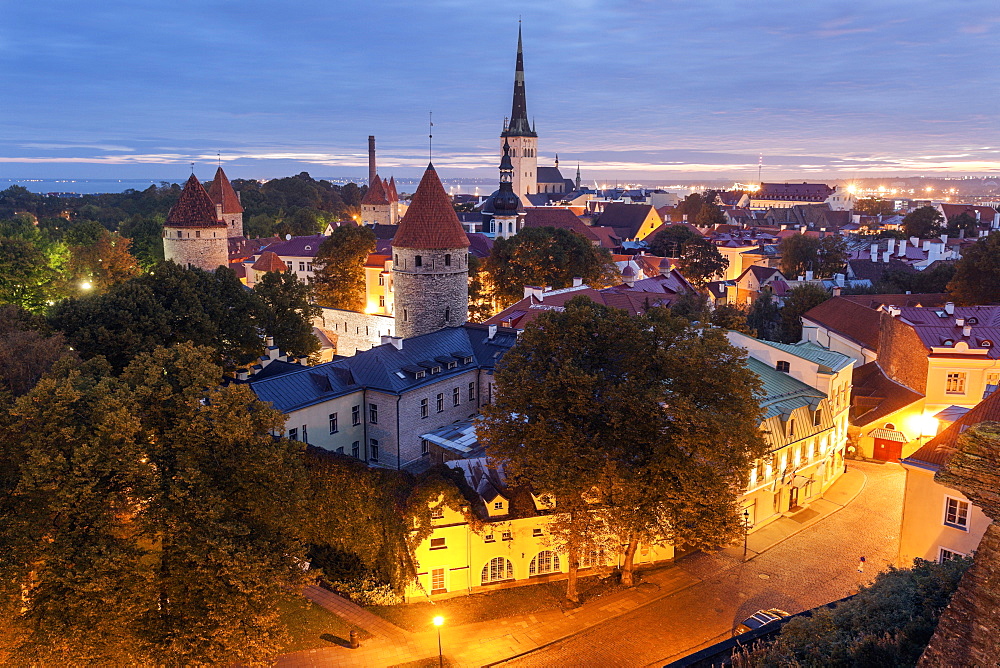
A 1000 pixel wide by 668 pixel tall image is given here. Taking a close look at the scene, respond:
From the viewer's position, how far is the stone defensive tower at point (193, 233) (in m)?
50.7

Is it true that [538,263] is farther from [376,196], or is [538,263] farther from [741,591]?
[376,196]

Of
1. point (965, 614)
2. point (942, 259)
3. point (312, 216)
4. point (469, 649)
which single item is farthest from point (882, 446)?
point (312, 216)

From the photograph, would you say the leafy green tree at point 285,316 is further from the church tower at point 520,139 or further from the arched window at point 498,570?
the church tower at point 520,139

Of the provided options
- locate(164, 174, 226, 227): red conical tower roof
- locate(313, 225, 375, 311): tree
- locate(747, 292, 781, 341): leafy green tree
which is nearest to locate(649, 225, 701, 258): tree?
locate(747, 292, 781, 341): leafy green tree

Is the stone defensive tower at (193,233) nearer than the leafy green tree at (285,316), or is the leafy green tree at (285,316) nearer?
the leafy green tree at (285,316)

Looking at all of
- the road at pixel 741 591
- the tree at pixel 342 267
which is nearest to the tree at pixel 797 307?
the road at pixel 741 591

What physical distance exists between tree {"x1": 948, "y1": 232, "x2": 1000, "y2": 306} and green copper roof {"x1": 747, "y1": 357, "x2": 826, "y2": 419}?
81.0 feet

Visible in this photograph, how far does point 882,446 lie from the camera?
33.3 metres

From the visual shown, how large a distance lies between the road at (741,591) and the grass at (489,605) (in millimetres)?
1729

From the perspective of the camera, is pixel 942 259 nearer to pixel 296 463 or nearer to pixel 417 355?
pixel 417 355

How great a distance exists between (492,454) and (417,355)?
1020cm

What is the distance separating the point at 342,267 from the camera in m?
54.6

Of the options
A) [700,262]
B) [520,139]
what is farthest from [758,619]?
[520,139]

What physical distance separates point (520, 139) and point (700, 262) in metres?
52.0
